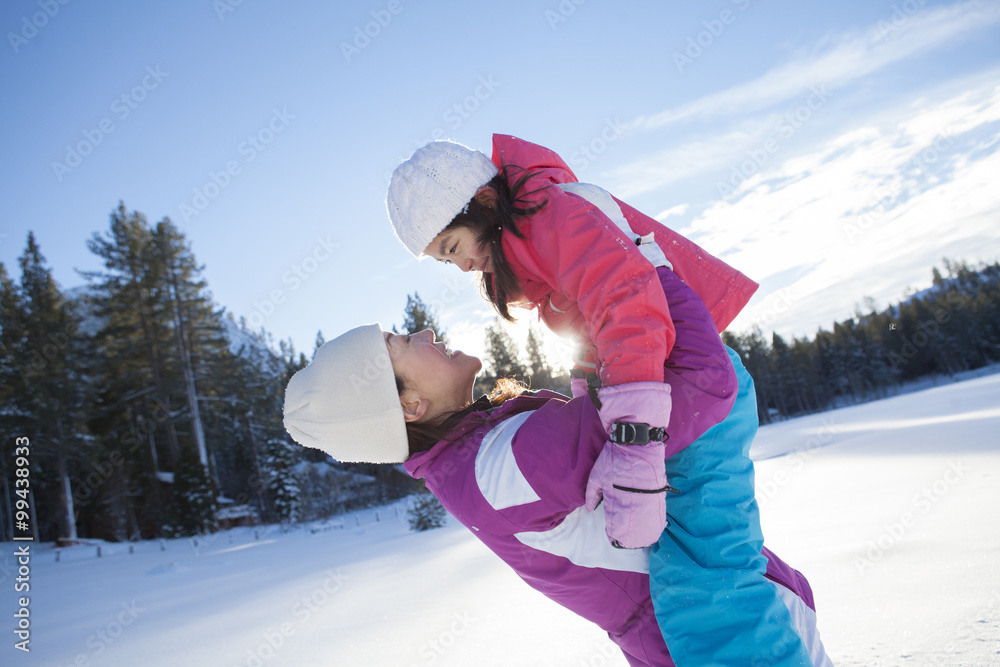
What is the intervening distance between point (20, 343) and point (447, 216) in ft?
112

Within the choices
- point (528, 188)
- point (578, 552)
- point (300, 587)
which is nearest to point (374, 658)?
point (578, 552)

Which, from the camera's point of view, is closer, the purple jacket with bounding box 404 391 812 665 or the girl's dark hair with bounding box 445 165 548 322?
the purple jacket with bounding box 404 391 812 665

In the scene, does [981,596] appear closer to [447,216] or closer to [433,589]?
[447,216]

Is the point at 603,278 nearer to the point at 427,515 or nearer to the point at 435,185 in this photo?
the point at 435,185

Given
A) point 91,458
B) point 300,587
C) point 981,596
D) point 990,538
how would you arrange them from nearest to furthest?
point 981,596
point 990,538
point 300,587
point 91,458

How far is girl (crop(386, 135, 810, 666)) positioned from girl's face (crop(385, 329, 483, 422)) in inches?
18.0

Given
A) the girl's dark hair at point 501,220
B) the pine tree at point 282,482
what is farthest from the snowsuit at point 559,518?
the pine tree at point 282,482

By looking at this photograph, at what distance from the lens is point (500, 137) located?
2123 mm

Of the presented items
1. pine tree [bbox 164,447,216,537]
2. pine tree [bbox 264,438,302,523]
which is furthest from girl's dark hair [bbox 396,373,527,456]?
pine tree [bbox 264,438,302,523]

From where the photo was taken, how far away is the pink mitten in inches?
51.3

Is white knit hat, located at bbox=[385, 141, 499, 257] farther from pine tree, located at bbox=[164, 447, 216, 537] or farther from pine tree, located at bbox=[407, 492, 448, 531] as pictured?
pine tree, located at bbox=[164, 447, 216, 537]

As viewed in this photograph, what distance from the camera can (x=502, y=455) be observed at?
1.37 m

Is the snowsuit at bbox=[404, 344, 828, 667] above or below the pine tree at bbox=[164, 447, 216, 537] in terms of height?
above

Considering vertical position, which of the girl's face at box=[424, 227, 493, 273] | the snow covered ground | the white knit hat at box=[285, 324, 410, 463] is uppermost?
the girl's face at box=[424, 227, 493, 273]
